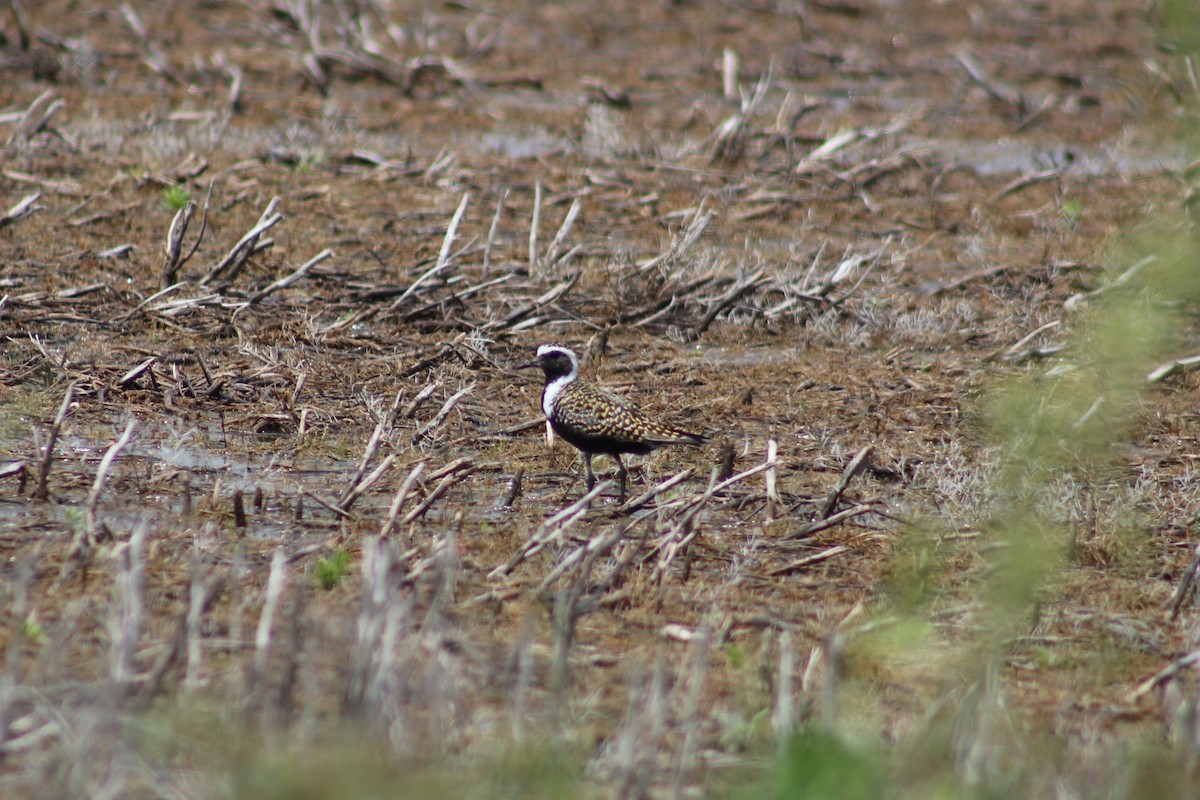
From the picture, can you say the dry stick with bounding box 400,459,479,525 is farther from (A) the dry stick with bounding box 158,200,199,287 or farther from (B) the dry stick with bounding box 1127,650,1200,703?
(A) the dry stick with bounding box 158,200,199,287

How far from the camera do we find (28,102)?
48.2 feet

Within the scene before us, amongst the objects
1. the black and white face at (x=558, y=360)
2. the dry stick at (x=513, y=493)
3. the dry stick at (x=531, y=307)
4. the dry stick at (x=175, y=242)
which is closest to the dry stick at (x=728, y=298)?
the dry stick at (x=531, y=307)

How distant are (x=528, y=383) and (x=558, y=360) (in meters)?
1.11

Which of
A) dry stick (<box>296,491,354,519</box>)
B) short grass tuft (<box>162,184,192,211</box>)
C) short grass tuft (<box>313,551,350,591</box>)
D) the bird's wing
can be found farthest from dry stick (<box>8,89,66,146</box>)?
short grass tuft (<box>313,551,350,591</box>)

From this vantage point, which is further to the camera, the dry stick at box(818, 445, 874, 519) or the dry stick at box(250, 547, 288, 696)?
the dry stick at box(818, 445, 874, 519)

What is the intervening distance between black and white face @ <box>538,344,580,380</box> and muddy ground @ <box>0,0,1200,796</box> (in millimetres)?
386

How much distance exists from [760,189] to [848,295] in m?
3.33

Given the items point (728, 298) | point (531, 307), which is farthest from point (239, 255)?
point (728, 298)

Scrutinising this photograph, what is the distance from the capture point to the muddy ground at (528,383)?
4828 mm

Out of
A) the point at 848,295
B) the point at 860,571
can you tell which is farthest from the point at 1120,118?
the point at 860,571

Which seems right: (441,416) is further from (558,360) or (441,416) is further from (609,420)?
(609,420)

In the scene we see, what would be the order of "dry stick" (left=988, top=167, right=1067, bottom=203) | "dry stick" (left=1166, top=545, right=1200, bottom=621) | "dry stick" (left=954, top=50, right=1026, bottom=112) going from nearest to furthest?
"dry stick" (left=1166, top=545, right=1200, bottom=621) → "dry stick" (left=988, top=167, right=1067, bottom=203) → "dry stick" (left=954, top=50, right=1026, bottom=112)

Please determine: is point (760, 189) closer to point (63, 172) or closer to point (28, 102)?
point (63, 172)

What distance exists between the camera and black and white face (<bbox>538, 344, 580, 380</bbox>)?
809 centimetres
